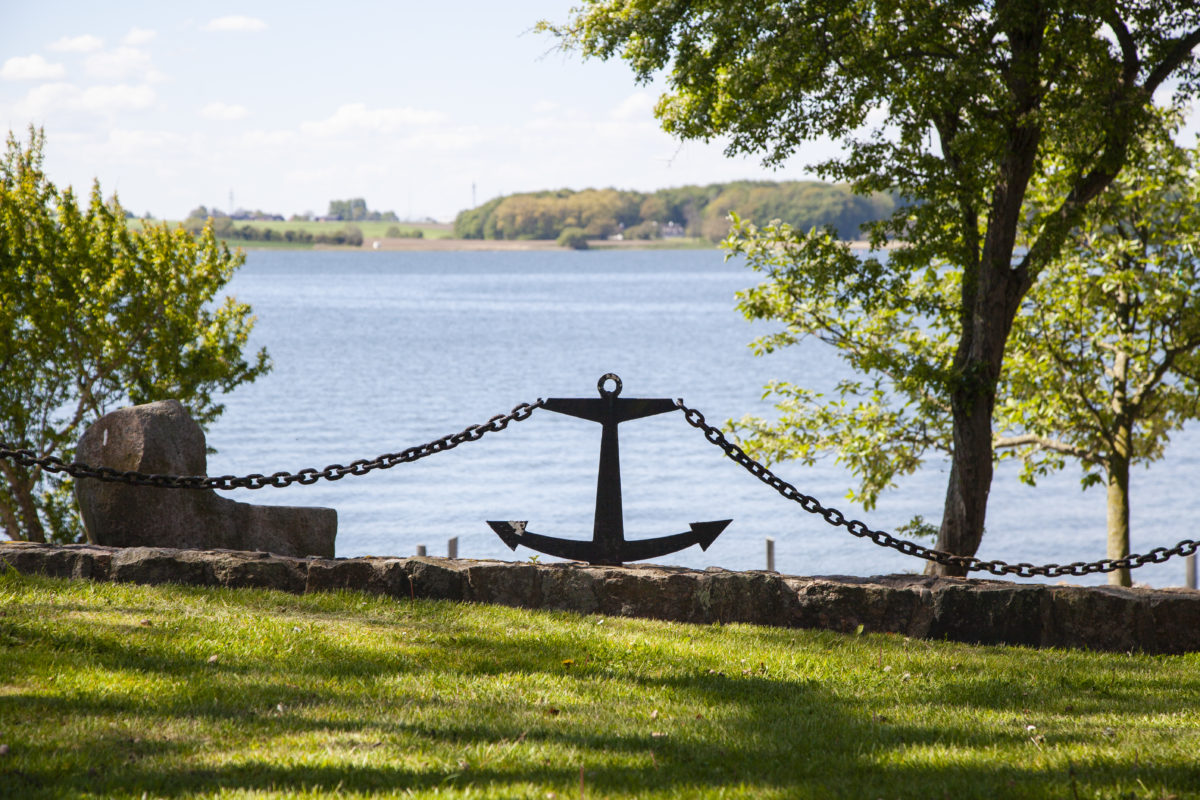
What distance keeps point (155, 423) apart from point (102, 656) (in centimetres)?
260

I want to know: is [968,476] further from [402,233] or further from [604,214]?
[402,233]

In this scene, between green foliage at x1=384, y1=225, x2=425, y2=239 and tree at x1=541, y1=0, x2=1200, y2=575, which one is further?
green foliage at x1=384, y1=225, x2=425, y2=239

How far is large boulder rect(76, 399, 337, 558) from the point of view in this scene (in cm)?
709

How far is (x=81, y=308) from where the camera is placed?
14398mm

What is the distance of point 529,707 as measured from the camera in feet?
14.9

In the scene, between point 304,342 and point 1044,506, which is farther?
point 304,342

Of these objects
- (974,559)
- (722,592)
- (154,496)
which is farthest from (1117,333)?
(154,496)

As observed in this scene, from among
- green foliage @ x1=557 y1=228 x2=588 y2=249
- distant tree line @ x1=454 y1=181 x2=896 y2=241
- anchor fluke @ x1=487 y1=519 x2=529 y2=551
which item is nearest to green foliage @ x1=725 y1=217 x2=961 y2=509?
anchor fluke @ x1=487 y1=519 x2=529 y2=551

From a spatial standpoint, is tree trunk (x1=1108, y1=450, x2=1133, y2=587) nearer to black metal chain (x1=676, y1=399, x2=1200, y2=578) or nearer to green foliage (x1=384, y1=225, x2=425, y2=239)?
black metal chain (x1=676, y1=399, x2=1200, y2=578)

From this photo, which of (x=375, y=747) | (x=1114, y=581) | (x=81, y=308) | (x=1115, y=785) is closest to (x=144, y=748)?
(x=375, y=747)

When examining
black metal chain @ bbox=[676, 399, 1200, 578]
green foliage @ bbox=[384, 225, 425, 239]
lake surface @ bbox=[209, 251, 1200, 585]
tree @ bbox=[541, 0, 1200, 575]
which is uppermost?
green foliage @ bbox=[384, 225, 425, 239]

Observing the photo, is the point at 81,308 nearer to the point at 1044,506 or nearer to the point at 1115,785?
the point at 1115,785

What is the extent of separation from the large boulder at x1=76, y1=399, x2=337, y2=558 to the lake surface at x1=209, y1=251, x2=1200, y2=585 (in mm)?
14540

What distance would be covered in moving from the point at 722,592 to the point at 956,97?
19.0 feet
